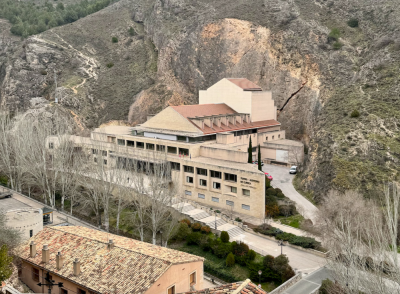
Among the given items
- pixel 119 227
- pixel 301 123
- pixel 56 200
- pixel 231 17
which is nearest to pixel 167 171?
pixel 119 227

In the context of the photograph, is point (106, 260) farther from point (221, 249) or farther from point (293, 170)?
point (293, 170)

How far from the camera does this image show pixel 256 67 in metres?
80.4

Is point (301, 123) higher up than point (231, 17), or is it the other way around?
point (231, 17)

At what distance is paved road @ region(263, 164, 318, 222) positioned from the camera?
1709 inches

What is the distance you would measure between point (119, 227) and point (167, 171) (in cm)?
885

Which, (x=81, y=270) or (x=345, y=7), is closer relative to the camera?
(x=81, y=270)

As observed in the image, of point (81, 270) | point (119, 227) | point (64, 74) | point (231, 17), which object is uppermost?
point (231, 17)

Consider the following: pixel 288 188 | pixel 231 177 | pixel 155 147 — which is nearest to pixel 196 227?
pixel 231 177

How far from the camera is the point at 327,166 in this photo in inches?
1912

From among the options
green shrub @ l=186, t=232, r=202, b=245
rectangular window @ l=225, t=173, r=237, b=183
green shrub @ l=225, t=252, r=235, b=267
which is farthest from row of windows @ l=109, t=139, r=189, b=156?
green shrub @ l=225, t=252, r=235, b=267

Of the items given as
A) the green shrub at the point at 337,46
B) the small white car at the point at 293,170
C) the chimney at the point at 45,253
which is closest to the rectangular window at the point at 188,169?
the small white car at the point at 293,170

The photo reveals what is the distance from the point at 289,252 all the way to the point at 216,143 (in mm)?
22862

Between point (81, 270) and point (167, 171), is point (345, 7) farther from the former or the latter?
point (81, 270)

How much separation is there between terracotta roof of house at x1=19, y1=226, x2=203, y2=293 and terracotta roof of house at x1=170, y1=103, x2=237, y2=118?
31480 millimetres
